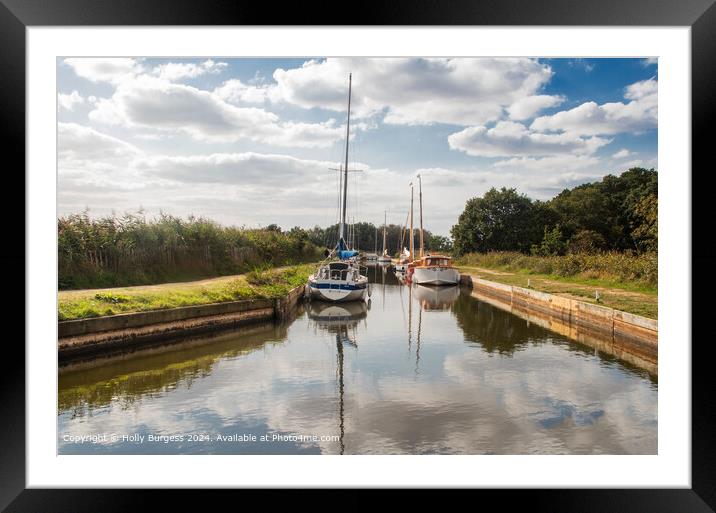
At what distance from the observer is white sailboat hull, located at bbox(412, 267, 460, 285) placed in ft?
68.6

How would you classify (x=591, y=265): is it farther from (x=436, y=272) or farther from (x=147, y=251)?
(x=147, y=251)

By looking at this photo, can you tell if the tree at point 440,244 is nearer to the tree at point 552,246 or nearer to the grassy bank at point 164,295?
the tree at point 552,246

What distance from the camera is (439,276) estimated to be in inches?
825

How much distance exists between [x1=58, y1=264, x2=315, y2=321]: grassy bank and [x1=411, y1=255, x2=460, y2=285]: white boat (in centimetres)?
881

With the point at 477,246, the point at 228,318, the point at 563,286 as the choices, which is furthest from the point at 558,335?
the point at 477,246

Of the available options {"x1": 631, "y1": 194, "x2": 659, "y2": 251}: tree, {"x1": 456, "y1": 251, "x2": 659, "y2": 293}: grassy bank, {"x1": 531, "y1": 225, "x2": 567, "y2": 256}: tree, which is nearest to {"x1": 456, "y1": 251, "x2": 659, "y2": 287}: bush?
{"x1": 456, "y1": 251, "x2": 659, "y2": 293}: grassy bank

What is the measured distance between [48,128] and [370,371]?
5.13m

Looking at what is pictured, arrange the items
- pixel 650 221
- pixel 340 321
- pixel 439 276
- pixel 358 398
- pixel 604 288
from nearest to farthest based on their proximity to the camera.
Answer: pixel 358 398 < pixel 340 321 < pixel 604 288 < pixel 650 221 < pixel 439 276

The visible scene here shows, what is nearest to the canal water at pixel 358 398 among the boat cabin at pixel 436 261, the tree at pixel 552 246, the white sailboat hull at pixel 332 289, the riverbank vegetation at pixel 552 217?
the white sailboat hull at pixel 332 289

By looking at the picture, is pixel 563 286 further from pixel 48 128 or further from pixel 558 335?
pixel 48 128

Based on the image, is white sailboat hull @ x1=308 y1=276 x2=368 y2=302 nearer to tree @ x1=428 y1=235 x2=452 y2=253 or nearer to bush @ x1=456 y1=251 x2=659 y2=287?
bush @ x1=456 y1=251 x2=659 y2=287

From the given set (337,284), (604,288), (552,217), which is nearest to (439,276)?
(337,284)
